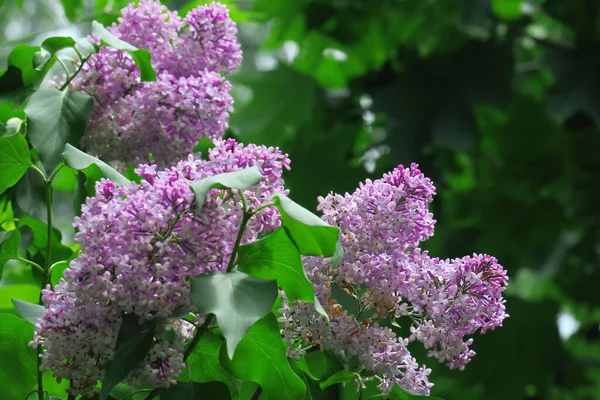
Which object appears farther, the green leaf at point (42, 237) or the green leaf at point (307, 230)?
the green leaf at point (42, 237)

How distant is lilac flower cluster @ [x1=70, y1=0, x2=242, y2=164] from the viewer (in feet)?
2.72

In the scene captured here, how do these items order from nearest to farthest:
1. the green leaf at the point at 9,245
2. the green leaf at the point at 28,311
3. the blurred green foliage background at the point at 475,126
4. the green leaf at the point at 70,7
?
1. the green leaf at the point at 28,311
2. the green leaf at the point at 9,245
3. the green leaf at the point at 70,7
4. the blurred green foliage background at the point at 475,126

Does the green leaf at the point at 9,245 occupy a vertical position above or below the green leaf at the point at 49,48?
below

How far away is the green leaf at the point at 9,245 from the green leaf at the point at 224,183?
10.1 inches

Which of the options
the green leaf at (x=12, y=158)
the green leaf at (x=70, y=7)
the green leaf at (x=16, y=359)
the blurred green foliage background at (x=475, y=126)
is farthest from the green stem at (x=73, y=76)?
the blurred green foliage background at (x=475, y=126)

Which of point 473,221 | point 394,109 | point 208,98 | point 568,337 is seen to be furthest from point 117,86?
point 568,337

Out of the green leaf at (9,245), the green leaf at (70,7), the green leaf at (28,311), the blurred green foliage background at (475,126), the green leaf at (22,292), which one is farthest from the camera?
the blurred green foliage background at (475,126)

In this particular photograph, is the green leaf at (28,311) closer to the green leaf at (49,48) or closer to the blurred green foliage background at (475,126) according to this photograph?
the green leaf at (49,48)

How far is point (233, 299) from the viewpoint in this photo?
0.56 meters

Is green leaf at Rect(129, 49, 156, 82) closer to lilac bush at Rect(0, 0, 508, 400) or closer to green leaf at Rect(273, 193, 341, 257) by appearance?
lilac bush at Rect(0, 0, 508, 400)

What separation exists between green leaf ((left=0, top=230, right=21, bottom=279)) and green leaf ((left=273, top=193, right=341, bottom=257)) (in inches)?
10.3

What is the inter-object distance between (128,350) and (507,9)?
82.9 inches

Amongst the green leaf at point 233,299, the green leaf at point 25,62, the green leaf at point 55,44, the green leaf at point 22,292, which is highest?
the green leaf at point 233,299

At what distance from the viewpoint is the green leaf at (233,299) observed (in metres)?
0.55
